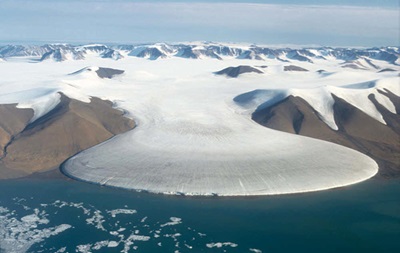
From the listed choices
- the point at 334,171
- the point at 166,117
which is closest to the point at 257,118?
the point at 166,117

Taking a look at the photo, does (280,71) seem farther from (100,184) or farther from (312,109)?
(100,184)

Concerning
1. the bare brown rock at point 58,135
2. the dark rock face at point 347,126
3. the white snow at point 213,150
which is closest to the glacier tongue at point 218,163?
the white snow at point 213,150

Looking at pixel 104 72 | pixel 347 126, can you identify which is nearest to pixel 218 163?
pixel 347 126

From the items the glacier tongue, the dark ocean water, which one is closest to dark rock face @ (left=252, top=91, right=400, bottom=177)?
the glacier tongue

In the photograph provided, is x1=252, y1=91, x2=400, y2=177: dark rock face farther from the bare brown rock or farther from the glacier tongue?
the bare brown rock

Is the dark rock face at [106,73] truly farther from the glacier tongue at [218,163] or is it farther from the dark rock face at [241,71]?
the glacier tongue at [218,163]

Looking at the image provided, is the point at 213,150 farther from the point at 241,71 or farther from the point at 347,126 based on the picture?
the point at 241,71
